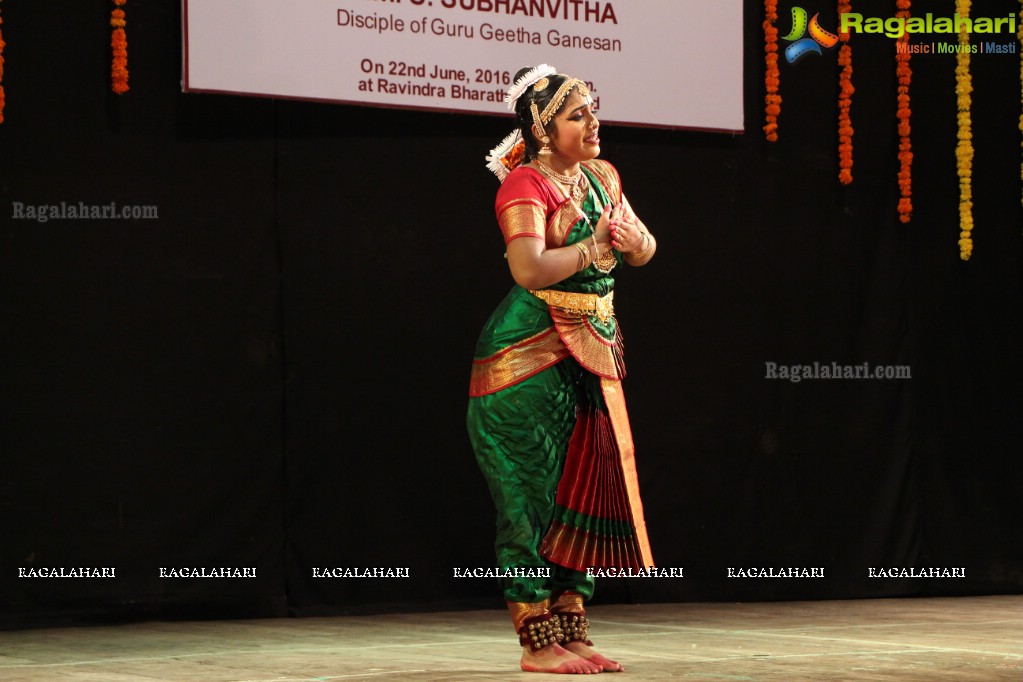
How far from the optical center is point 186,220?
486 cm

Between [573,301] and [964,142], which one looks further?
[964,142]

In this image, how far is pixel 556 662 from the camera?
10.6 feet

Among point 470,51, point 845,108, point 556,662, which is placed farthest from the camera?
point 845,108

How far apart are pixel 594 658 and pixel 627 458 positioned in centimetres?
45

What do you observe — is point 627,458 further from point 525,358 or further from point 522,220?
point 522,220

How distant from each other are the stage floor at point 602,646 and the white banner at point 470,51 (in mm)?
1752

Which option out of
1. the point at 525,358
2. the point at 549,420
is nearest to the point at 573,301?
the point at 525,358

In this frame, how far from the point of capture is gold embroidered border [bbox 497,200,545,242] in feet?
10.6

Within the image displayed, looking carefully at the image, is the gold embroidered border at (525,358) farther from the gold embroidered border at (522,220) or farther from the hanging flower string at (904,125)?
the hanging flower string at (904,125)

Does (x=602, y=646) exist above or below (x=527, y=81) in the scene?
below

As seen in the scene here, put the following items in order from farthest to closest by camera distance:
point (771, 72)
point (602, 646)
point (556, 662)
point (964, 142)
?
1. point (964, 142)
2. point (771, 72)
3. point (602, 646)
4. point (556, 662)

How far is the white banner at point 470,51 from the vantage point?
479 cm

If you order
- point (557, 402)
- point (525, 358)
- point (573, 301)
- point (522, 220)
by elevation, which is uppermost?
point (522, 220)

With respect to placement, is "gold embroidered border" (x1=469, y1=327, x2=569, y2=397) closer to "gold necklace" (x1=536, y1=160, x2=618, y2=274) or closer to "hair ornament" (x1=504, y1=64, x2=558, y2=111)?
"gold necklace" (x1=536, y1=160, x2=618, y2=274)
